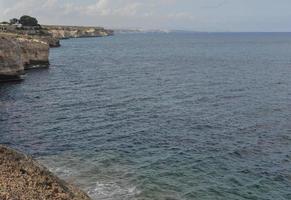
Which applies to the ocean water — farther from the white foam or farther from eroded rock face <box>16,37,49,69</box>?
eroded rock face <box>16,37,49,69</box>

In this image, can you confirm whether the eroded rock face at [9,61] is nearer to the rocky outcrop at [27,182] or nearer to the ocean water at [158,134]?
the ocean water at [158,134]

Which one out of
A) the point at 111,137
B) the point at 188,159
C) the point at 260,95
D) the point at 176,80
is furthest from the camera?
the point at 176,80

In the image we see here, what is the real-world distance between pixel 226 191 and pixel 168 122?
19554mm

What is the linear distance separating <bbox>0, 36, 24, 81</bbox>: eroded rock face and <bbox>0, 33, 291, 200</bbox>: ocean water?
2.61 metres

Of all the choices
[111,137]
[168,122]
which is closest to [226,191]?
[111,137]

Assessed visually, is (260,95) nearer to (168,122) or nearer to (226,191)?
(168,122)

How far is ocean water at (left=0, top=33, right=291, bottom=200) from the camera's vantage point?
103ft

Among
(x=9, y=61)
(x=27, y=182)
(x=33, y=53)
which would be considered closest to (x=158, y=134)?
(x=27, y=182)

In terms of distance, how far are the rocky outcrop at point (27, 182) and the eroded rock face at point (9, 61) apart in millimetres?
50841

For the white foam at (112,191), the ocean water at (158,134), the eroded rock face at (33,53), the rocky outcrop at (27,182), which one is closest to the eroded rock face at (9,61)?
the ocean water at (158,134)

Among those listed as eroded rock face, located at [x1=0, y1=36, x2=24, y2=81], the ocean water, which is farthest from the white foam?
eroded rock face, located at [x1=0, y1=36, x2=24, y2=81]

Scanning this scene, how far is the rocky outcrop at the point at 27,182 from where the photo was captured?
70.3ft

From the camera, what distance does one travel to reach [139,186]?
30859 mm

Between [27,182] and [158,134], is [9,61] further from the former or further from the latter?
[27,182]
